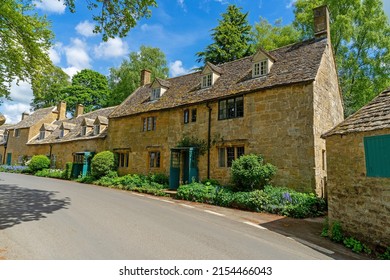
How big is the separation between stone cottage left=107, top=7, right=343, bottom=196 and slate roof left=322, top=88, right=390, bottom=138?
4028 mm

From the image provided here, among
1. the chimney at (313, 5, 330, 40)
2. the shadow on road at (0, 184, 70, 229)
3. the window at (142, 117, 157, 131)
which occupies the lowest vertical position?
the shadow on road at (0, 184, 70, 229)

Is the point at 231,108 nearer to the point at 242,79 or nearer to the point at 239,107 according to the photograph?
the point at 239,107

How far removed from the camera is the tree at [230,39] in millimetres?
30578

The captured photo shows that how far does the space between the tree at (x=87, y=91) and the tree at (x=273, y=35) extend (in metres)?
29.9

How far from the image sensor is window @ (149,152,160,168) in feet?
64.4

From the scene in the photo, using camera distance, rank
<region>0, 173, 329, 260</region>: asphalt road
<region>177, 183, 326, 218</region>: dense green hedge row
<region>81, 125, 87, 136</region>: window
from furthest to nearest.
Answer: <region>81, 125, 87, 136</region>: window → <region>177, 183, 326, 218</region>: dense green hedge row → <region>0, 173, 329, 260</region>: asphalt road

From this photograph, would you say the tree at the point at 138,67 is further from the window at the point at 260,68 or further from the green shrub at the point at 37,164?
the window at the point at 260,68

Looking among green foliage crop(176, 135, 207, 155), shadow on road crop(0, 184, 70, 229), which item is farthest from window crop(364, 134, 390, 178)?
green foliage crop(176, 135, 207, 155)

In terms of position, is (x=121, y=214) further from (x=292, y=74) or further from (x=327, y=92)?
(x=327, y=92)

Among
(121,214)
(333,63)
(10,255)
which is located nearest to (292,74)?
(333,63)

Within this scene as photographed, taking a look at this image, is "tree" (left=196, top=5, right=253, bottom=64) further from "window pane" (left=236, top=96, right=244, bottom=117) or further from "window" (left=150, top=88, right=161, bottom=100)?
"window pane" (left=236, top=96, right=244, bottom=117)

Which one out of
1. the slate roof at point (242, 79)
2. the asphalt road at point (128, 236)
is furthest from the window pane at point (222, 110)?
the asphalt road at point (128, 236)

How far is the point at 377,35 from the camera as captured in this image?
70.4 feet

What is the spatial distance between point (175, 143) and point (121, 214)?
996 cm
